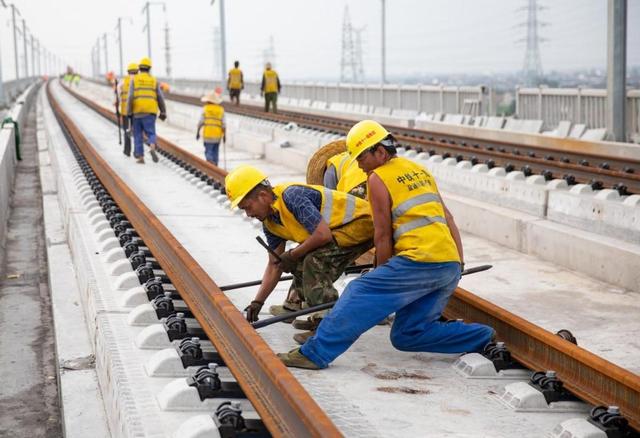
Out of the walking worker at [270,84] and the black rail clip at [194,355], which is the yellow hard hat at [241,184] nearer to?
the black rail clip at [194,355]

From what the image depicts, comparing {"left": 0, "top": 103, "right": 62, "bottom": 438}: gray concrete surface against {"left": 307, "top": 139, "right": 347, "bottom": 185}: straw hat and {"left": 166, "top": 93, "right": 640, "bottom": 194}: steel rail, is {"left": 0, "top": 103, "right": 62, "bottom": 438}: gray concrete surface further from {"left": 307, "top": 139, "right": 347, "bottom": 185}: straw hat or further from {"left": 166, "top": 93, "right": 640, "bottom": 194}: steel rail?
{"left": 166, "top": 93, "right": 640, "bottom": 194}: steel rail

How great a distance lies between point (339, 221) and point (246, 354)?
4.32 feet

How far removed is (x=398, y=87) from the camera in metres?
32.3

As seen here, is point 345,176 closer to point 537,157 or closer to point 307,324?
point 307,324

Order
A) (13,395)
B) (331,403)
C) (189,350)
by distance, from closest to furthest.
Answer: (331,403), (189,350), (13,395)

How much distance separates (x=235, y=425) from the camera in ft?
14.9

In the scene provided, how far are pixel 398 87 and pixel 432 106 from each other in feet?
9.71

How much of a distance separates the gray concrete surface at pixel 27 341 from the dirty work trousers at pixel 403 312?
1.81m

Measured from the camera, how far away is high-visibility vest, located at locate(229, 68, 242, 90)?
39622 millimetres

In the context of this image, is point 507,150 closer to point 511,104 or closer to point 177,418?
point 511,104

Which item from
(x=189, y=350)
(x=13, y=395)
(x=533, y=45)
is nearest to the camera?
(x=189, y=350)

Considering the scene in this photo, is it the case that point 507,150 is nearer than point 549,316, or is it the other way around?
point 549,316

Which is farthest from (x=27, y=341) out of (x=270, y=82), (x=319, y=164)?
(x=270, y=82)

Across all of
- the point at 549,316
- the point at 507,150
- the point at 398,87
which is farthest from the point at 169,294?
the point at 398,87
